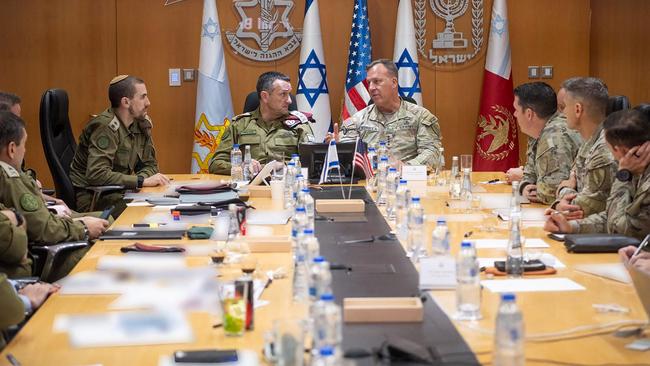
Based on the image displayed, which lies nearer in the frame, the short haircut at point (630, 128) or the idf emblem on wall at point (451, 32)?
the short haircut at point (630, 128)

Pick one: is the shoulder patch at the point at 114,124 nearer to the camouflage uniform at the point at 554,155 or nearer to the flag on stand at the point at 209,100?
the flag on stand at the point at 209,100

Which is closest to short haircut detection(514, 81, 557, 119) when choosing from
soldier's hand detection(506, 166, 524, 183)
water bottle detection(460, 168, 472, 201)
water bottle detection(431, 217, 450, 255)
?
soldier's hand detection(506, 166, 524, 183)

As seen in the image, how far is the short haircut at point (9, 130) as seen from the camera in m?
3.70

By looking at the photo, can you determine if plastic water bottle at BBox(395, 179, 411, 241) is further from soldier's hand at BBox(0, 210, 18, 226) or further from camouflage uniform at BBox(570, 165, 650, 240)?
soldier's hand at BBox(0, 210, 18, 226)

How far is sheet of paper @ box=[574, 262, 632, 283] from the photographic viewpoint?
110 inches

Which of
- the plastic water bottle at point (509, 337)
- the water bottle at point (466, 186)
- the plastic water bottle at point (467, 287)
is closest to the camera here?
the plastic water bottle at point (509, 337)

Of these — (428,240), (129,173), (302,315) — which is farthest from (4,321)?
(129,173)

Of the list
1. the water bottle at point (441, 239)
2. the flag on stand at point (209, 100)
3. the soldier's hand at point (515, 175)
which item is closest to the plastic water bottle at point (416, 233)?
the water bottle at point (441, 239)

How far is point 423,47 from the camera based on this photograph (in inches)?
309

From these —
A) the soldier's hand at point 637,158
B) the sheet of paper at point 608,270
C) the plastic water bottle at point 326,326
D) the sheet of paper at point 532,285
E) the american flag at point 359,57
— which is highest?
the american flag at point 359,57

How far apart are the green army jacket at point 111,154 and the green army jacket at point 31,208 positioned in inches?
58.5

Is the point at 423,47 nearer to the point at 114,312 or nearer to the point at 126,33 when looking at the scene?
the point at 126,33

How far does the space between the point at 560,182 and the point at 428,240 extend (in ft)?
4.56

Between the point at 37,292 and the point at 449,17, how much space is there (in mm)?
5750
